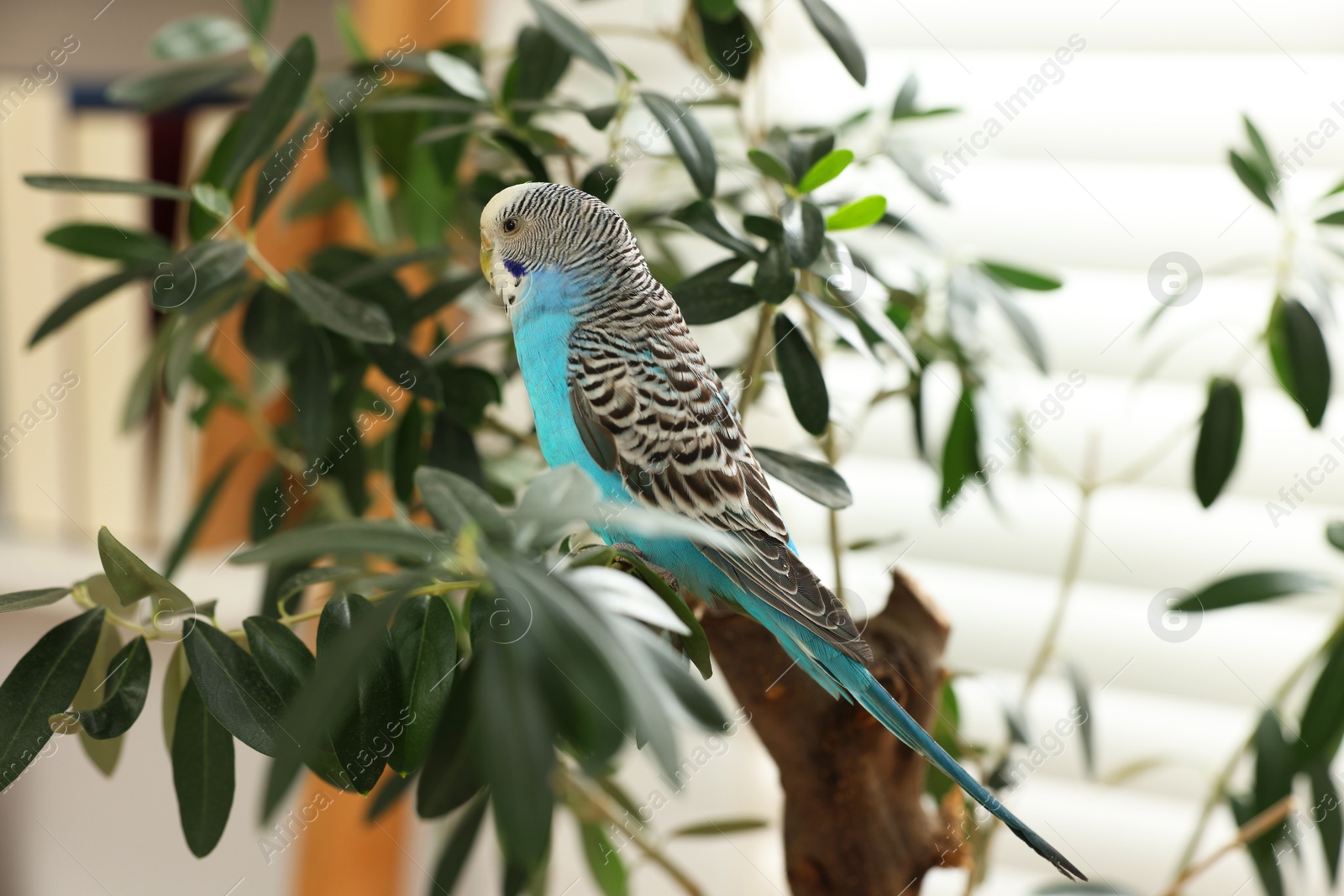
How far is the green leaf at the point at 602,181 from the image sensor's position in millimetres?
828

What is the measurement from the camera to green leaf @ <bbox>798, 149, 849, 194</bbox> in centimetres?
76

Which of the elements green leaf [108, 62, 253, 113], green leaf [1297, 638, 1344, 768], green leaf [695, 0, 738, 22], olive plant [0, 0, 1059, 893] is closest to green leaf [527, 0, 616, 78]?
olive plant [0, 0, 1059, 893]

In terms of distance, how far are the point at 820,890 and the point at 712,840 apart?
676 millimetres

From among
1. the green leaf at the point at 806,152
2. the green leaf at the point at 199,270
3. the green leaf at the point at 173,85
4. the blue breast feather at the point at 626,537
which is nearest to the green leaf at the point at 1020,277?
the green leaf at the point at 806,152

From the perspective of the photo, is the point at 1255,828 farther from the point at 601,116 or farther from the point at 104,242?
the point at 104,242

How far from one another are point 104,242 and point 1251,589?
3.81 ft

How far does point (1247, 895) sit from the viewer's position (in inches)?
55.9

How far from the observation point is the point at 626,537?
26.9 inches

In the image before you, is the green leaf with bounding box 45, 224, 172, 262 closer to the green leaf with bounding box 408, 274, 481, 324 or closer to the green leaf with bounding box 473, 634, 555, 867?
the green leaf with bounding box 408, 274, 481, 324

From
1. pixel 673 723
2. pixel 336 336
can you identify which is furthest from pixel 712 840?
pixel 673 723

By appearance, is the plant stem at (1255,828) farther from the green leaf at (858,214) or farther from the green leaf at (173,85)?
the green leaf at (173,85)

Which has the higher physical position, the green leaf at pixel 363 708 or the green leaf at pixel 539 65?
the green leaf at pixel 539 65

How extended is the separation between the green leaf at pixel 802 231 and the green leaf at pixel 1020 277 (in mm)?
384

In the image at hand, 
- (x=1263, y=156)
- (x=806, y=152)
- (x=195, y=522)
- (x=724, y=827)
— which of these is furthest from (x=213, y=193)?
(x=1263, y=156)
